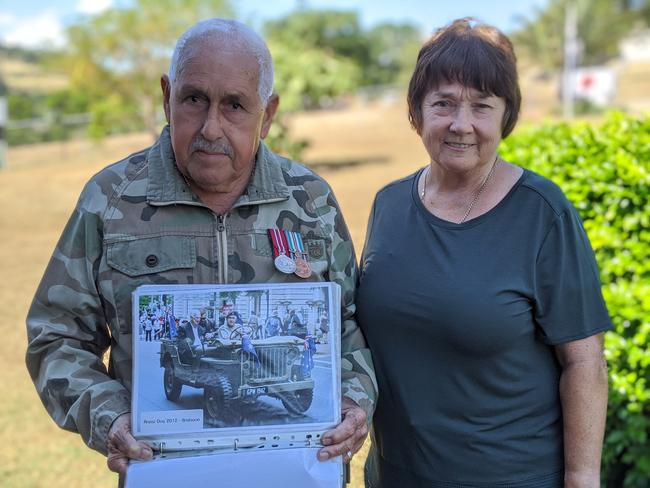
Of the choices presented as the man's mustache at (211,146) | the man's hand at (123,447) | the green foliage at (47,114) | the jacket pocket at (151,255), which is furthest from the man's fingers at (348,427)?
the green foliage at (47,114)

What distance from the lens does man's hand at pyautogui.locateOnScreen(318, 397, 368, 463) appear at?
1953 millimetres

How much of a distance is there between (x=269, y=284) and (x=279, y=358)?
0.19 m

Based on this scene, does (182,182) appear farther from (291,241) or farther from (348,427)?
(348,427)

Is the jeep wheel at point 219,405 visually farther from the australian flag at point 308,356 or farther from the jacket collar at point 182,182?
the jacket collar at point 182,182

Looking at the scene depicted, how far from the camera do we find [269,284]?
2018mm

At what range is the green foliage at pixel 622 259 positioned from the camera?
12.4 feet

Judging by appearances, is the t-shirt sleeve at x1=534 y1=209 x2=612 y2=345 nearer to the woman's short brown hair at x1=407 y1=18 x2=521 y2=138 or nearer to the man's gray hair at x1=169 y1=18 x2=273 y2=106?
the woman's short brown hair at x1=407 y1=18 x2=521 y2=138

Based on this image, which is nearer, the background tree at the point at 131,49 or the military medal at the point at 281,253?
the military medal at the point at 281,253

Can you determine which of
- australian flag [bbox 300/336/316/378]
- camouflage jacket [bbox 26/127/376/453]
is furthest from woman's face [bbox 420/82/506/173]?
australian flag [bbox 300/336/316/378]

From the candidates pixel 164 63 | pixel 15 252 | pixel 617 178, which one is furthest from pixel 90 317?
pixel 164 63

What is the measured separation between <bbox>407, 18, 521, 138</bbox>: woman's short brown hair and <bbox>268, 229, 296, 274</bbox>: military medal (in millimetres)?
618

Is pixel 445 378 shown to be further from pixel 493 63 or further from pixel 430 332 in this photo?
pixel 493 63

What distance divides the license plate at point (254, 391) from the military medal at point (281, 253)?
0.35 m

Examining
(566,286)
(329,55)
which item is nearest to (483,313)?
(566,286)
